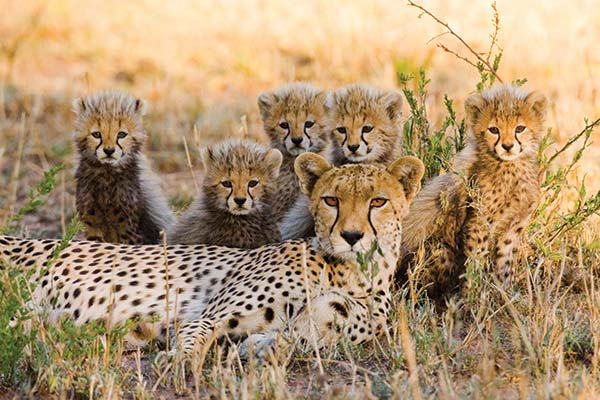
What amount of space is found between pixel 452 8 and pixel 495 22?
531cm

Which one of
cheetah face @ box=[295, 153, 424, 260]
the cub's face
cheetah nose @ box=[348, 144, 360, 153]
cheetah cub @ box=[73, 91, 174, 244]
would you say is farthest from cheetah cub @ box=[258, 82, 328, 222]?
cheetah face @ box=[295, 153, 424, 260]

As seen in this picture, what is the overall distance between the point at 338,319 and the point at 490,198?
3.37 feet

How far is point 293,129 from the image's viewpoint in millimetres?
5586

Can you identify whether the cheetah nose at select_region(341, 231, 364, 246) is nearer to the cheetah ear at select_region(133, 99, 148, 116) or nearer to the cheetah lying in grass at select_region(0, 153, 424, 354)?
the cheetah lying in grass at select_region(0, 153, 424, 354)

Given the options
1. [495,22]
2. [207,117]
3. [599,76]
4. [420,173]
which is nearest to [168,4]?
[207,117]

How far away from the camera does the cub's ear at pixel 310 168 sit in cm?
418

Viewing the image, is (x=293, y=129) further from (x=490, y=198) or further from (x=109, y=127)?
(x=490, y=198)

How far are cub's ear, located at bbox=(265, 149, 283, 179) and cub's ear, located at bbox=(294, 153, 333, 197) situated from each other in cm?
98

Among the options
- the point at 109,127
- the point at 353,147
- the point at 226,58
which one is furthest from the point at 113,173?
the point at 226,58

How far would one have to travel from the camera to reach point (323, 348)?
385cm

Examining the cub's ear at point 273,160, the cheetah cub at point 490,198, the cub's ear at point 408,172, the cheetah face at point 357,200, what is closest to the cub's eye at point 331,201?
the cheetah face at point 357,200

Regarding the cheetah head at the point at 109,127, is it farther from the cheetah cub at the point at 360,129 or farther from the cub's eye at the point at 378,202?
the cub's eye at the point at 378,202

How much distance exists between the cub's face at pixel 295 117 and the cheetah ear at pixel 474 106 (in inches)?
41.9

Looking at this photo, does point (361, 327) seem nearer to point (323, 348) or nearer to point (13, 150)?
point (323, 348)
